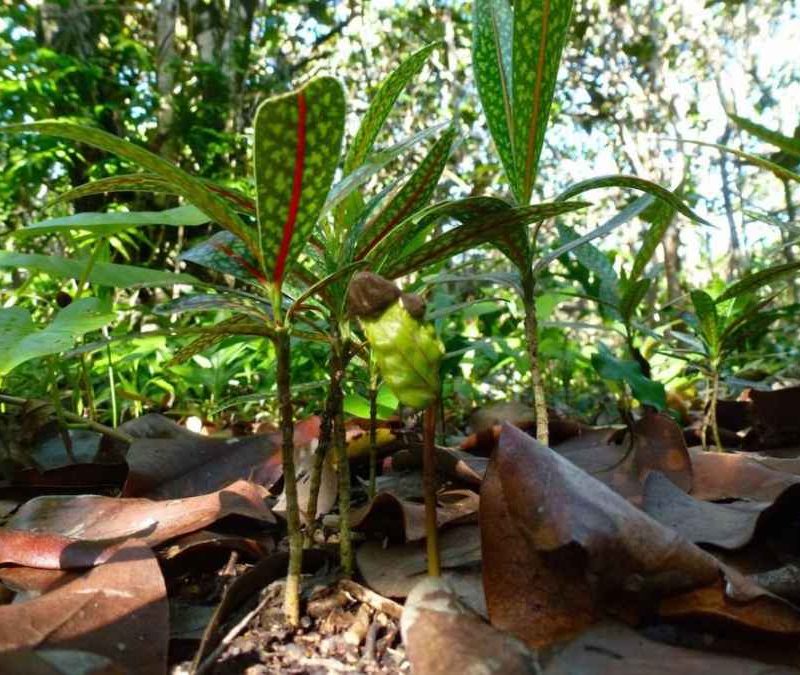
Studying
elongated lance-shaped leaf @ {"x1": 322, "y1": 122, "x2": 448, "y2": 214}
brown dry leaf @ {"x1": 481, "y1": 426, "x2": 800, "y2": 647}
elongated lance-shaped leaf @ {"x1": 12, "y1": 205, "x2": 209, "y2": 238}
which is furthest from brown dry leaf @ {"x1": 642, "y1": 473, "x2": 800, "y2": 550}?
elongated lance-shaped leaf @ {"x1": 12, "y1": 205, "x2": 209, "y2": 238}

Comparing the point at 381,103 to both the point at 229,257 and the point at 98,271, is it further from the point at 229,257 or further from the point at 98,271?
the point at 98,271

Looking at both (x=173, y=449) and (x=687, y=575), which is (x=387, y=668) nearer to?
(x=687, y=575)

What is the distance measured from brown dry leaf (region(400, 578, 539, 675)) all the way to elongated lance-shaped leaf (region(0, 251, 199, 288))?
A: 1.74ft

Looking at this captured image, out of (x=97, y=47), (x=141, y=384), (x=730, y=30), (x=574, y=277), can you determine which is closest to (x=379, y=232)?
(x=574, y=277)

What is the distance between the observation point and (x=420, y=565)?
0.75m

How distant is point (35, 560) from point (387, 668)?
42 cm

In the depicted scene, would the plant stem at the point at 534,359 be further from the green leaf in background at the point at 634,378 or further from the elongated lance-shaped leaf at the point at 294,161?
the elongated lance-shaped leaf at the point at 294,161

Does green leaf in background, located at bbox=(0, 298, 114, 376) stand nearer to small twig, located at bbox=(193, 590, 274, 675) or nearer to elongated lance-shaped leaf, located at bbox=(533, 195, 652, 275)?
small twig, located at bbox=(193, 590, 274, 675)

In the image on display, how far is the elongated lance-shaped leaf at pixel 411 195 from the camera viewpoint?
78 cm

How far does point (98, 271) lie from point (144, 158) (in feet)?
1.67

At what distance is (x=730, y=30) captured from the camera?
10117 millimetres

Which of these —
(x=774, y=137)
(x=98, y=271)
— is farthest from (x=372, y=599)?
(x=774, y=137)

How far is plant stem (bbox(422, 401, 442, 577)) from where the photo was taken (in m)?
0.65

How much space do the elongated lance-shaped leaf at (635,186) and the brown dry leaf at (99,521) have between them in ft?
1.83
